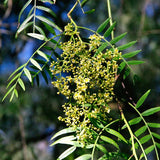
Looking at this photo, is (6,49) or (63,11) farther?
(6,49)

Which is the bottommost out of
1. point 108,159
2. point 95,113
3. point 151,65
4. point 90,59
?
point 151,65

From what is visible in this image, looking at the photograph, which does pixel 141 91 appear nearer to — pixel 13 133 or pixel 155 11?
pixel 155 11

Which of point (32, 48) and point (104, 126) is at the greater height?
point (32, 48)

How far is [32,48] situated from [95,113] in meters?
1.71

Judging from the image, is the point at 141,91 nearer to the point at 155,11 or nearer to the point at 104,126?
the point at 155,11

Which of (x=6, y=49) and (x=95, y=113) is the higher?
(x=6, y=49)

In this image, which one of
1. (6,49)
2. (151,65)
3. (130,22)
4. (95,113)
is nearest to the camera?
(95,113)

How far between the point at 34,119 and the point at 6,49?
1.01 metres

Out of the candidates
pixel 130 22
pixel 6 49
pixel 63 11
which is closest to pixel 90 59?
pixel 63 11

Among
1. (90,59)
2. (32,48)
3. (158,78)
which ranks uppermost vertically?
(32,48)

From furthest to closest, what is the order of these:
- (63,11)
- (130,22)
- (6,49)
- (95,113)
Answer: (130,22) < (6,49) < (63,11) < (95,113)

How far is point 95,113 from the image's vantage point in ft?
2.24

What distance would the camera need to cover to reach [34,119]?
3.06 metres

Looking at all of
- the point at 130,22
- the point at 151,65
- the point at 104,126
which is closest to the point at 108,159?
the point at 104,126
